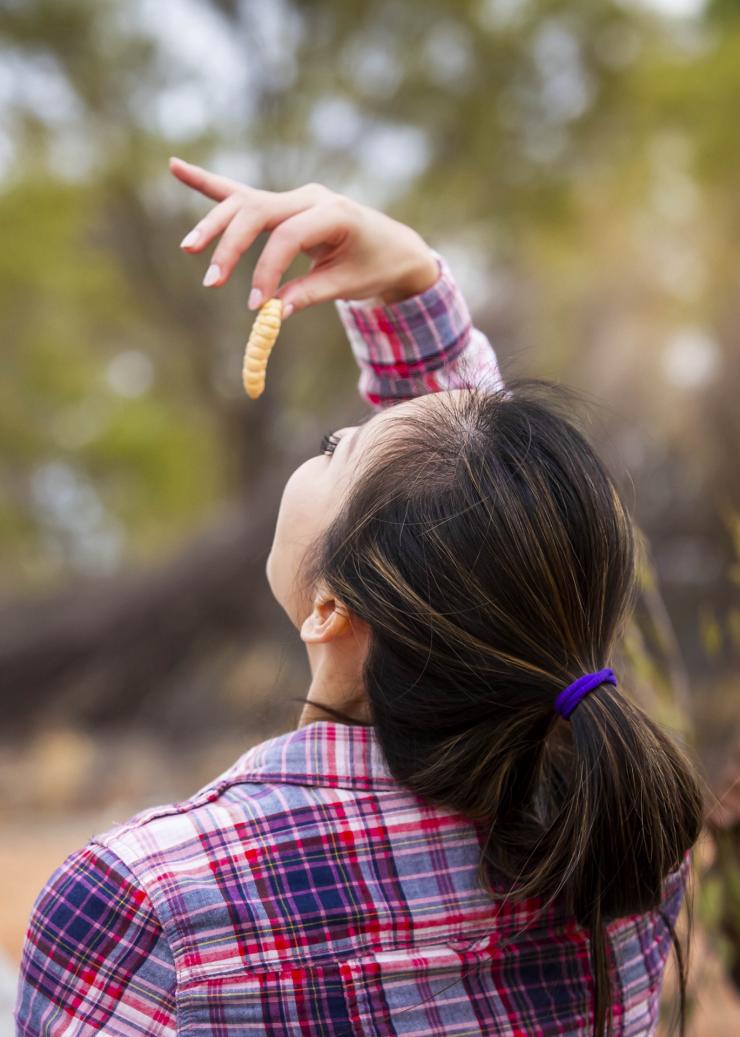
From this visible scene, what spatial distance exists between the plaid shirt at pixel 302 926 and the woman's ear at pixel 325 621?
0.10m

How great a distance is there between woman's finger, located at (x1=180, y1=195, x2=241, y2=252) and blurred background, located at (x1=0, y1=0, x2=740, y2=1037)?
396cm

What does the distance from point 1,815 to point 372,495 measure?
17.1 feet

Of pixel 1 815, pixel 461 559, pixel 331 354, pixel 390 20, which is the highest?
pixel 390 20

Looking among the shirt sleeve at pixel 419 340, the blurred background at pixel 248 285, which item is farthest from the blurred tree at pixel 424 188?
the shirt sleeve at pixel 419 340

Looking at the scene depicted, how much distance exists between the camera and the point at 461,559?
0.96 metres

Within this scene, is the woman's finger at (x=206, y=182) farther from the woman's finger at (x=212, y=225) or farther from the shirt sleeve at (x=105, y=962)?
the shirt sleeve at (x=105, y=962)

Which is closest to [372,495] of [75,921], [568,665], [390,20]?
[568,665]

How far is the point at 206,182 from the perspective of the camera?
116 cm

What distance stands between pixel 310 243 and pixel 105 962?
2.75 ft

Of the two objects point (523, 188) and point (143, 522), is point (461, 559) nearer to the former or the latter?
point (523, 188)

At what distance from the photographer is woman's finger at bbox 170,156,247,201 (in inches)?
45.8

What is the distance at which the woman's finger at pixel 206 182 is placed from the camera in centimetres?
116

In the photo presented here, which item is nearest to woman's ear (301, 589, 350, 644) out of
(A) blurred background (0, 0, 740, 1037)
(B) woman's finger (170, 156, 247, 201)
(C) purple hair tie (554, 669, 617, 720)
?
(C) purple hair tie (554, 669, 617, 720)

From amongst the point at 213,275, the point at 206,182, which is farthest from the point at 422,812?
the point at 206,182
